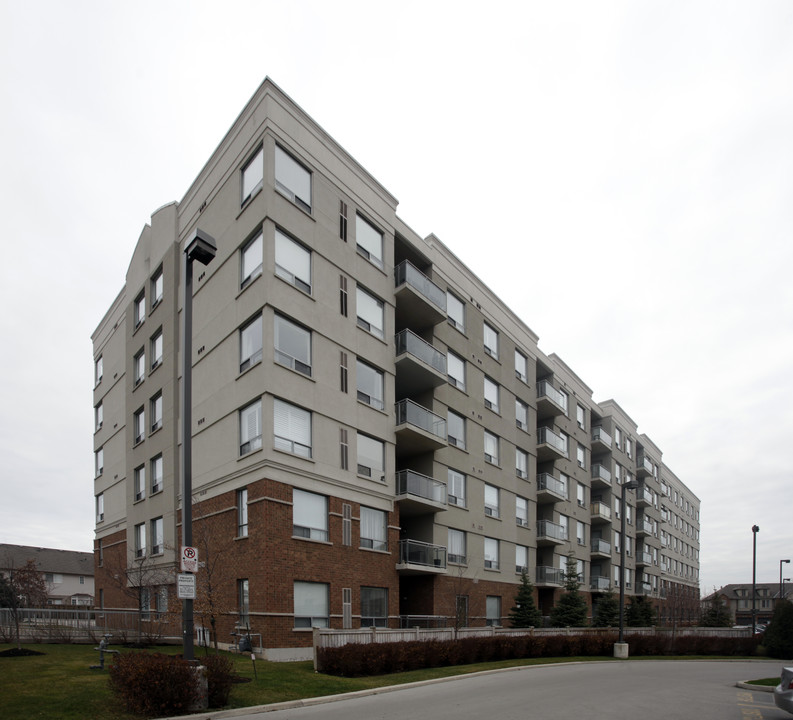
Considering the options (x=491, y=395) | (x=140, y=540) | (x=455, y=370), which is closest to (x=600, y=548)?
(x=491, y=395)

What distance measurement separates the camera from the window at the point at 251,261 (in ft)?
76.0

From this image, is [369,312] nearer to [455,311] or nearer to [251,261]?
[251,261]

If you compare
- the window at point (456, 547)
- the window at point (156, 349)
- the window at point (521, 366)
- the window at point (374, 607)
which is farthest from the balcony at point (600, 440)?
the window at point (156, 349)

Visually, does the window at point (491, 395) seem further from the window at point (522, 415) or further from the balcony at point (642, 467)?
the balcony at point (642, 467)

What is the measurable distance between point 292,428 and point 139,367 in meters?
15.2

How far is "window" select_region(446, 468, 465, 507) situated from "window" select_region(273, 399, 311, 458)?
10038mm

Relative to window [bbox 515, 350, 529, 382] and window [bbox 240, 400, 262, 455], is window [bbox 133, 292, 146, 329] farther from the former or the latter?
window [bbox 515, 350, 529, 382]

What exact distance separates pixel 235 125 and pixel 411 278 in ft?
30.2

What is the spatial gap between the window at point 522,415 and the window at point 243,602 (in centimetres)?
2120

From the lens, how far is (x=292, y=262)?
2362 centimetres

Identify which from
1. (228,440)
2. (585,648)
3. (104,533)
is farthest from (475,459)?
(104,533)

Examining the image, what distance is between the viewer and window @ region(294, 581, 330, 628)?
2122 centimetres

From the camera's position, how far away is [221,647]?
842 inches

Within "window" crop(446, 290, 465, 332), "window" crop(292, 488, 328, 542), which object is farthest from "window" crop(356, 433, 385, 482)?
"window" crop(446, 290, 465, 332)
